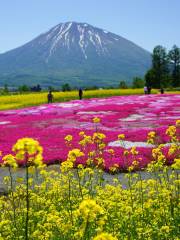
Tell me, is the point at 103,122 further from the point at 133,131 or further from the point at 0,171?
the point at 0,171

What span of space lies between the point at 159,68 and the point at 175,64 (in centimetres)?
1137

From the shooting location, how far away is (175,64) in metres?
170

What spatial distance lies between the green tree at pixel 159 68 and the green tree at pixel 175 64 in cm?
246

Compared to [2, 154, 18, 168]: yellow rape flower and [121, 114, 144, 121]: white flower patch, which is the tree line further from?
[2, 154, 18, 168]: yellow rape flower

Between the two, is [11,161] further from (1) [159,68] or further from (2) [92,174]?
(1) [159,68]

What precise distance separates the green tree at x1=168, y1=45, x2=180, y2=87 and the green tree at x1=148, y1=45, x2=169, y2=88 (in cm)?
246

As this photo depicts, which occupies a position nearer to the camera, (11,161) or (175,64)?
(11,161)

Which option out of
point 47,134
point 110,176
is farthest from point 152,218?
point 47,134

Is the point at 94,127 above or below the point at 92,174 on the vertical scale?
below

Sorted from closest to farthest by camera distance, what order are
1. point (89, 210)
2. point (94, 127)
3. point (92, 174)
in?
point (89, 210) < point (92, 174) < point (94, 127)

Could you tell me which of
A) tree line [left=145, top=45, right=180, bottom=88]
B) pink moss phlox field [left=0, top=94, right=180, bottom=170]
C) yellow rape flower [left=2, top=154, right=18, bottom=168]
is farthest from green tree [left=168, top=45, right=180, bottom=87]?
yellow rape flower [left=2, top=154, right=18, bottom=168]

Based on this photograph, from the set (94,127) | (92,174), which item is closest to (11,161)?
(92,174)

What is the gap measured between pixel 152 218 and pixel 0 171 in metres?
12.4

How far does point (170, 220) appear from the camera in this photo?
30.9 ft
